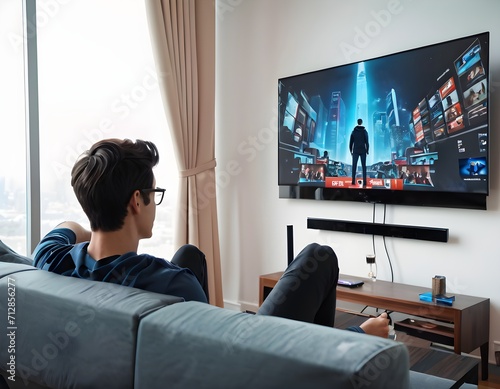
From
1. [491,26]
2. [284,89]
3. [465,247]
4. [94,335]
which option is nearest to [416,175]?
[465,247]

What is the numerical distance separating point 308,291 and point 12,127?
101 inches

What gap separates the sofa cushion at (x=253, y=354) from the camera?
0.71 meters

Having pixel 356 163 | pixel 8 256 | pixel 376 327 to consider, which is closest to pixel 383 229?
pixel 356 163

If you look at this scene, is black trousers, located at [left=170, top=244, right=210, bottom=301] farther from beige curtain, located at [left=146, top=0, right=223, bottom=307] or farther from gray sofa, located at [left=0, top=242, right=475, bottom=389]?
beige curtain, located at [left=146, top=0, right=223, bottom=307]

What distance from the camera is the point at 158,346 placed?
35.4 inches

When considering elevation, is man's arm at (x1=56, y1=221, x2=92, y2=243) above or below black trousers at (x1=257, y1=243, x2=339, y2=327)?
above

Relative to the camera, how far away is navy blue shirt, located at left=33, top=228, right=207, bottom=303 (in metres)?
1.33

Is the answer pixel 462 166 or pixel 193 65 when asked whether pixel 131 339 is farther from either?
pixel 193 65

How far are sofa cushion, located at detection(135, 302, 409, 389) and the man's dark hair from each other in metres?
0.56

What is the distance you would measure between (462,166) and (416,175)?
11.2 inches

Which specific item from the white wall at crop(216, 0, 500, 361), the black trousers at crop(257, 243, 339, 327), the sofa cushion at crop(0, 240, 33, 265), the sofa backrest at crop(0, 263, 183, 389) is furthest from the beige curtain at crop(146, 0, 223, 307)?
the sofa backrest at crop(0, 263, 183, 389)

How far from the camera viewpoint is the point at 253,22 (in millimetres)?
4082

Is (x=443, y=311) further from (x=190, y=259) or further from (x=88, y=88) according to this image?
(x=88, y=88)

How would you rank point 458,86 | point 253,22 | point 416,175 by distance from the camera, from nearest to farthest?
point 458,86, point 416,175, point 253,22
